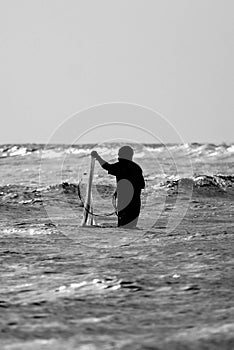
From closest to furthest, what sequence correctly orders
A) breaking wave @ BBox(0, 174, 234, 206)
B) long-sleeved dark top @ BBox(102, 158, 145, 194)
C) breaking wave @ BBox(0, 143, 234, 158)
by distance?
long-sleeved dark top @ BBox(102, 158, 145, 194), breaking wave @ BBox(0, 174, 234, 206), breaking wave @ BBox(0, 143, 234, 158)

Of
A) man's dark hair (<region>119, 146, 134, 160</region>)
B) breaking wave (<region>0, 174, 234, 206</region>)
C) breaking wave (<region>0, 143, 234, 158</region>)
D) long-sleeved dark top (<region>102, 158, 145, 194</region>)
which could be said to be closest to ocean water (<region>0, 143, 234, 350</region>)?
long-sleeved dark top (<region>102, 158, 145, 194</region>)

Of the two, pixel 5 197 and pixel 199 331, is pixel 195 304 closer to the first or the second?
pixel 199 331

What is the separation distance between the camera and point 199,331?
6.49 meters

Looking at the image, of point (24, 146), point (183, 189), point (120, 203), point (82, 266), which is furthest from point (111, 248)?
point (24, 146)

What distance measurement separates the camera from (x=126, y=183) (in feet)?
50.0

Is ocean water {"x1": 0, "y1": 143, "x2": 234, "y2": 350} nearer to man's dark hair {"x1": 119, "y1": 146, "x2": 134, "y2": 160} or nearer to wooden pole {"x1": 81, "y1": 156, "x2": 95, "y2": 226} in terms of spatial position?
wooden pole {"x1": 81, "y1": 156, "x2": 95, "y2": 226}

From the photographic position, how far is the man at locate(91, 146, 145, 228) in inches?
588

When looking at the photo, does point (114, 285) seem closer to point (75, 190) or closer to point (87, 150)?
point (75, 190)

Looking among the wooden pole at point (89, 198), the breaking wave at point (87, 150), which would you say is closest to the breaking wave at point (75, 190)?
the wooden pole at point (89, 198)

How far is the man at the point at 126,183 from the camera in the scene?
1495 centimetres

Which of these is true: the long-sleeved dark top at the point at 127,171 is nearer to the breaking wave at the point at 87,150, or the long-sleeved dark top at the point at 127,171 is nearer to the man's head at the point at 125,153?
the man's head at the point at 125,153

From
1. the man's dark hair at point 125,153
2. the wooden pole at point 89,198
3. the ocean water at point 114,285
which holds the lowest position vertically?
the ocean water at point 114,285

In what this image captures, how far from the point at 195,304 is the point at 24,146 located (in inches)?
5404

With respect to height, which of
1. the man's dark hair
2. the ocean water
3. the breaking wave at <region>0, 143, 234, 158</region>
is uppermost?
the breaking wave at <region>0, 143, 234, 158</region>
